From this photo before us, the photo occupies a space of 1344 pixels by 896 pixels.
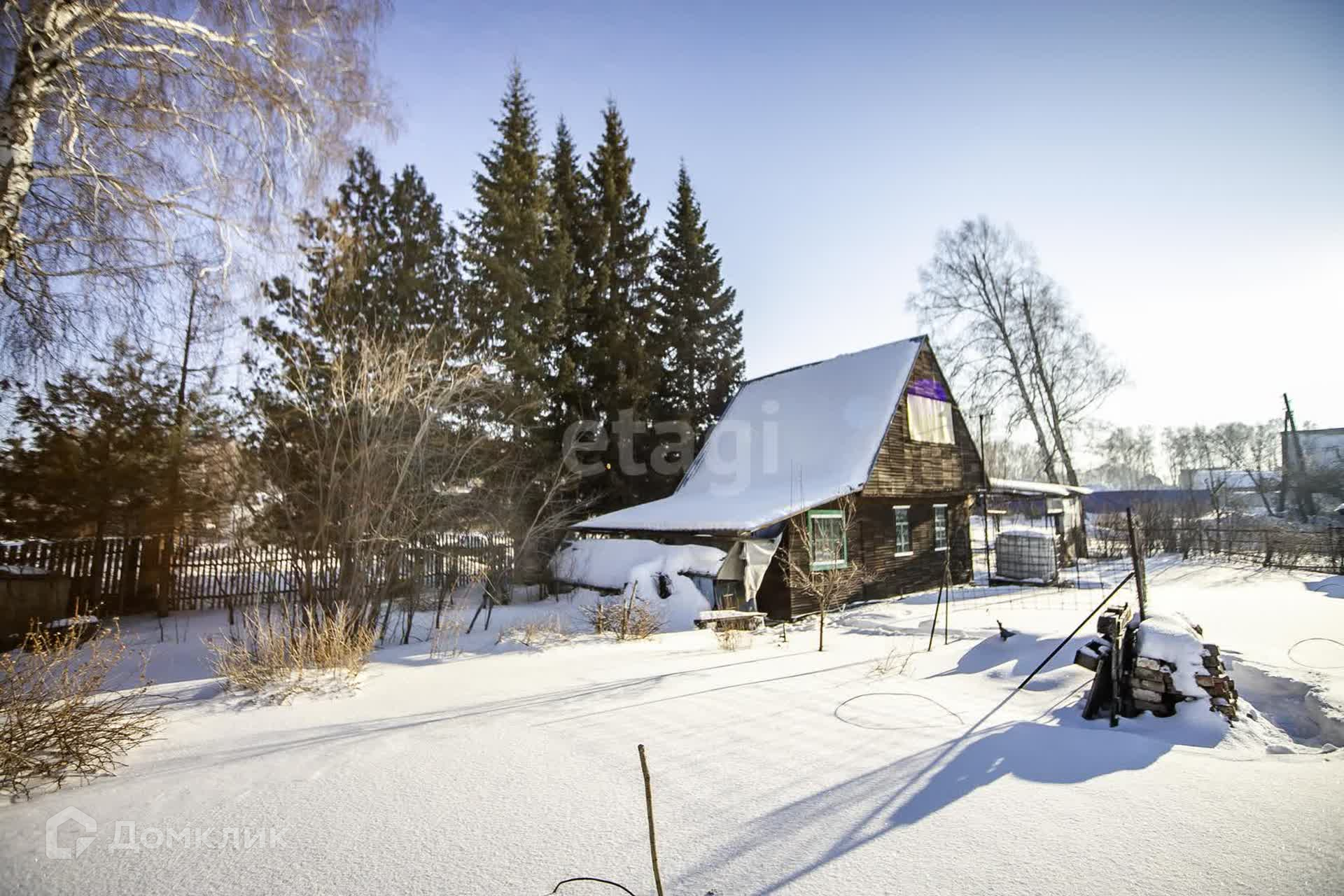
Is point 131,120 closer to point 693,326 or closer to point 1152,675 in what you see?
point 1152,675

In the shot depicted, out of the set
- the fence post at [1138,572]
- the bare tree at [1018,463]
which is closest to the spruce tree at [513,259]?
the fence post at [1138,572]

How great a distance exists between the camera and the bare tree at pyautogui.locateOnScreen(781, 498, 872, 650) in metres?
12.8

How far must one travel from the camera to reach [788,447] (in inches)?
656

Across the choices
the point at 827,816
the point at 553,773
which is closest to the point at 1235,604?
the point at 827,816

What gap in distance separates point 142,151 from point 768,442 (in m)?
14.2

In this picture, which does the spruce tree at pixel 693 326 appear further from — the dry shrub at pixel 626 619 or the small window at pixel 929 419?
the dry shrub at pixel 626 619

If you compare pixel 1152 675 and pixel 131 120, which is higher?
pixel 131 120

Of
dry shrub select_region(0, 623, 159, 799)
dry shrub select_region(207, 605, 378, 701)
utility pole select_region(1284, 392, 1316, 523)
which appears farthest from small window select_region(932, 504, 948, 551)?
utility pole select_region(1284, 392, 1316, 523)

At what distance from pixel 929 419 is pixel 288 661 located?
1652 cm

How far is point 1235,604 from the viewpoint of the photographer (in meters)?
11.2

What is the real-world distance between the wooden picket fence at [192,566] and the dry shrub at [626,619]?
295 cm

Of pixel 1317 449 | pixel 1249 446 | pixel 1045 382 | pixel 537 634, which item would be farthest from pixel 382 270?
pixel 1249 446

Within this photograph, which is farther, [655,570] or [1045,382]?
[1045,382]

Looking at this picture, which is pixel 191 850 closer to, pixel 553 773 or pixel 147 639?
pixel 553 773
